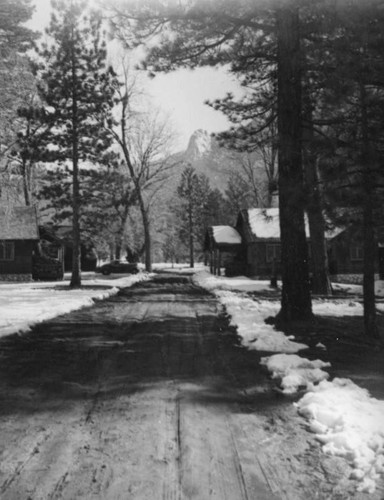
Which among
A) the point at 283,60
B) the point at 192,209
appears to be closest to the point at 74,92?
the point at 283,60

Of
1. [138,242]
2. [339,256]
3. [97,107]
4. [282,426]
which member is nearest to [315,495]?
[282,426]

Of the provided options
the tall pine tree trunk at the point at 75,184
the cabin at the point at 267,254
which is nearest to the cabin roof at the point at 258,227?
the cabin at the point at 267,254

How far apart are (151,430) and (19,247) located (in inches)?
1174

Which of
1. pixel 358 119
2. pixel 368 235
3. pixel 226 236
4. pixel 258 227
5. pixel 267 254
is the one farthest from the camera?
pixel 226 236

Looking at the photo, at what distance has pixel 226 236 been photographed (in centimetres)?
3678

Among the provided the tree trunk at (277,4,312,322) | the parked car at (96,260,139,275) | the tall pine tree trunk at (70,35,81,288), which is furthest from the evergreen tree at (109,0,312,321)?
the parked car at (96,260,139,275)

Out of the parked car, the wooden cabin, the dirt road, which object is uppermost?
the wooden cabin

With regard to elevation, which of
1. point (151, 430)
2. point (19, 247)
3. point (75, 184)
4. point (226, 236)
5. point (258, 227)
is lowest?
point (151, 430)

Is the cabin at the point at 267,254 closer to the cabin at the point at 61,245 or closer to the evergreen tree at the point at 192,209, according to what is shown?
the cabin at the point at 61,245

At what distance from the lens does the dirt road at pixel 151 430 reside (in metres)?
2.78

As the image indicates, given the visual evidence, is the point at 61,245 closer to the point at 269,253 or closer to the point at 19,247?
the point at 19,247

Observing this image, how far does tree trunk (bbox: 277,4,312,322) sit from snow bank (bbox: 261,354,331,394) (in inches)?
134

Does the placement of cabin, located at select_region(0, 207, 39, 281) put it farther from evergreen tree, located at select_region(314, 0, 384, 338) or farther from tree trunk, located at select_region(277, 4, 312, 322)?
evergreen tree, located at select_region(314, 0, 384, 338)

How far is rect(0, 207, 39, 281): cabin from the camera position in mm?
30078
